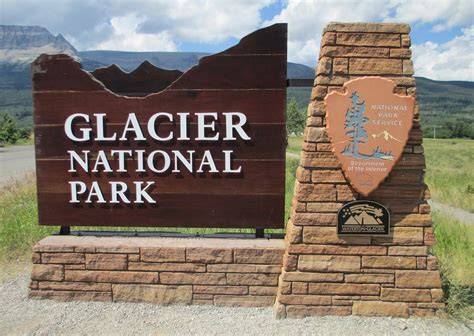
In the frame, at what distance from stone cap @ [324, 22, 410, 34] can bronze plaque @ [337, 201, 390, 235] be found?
55.2 inches

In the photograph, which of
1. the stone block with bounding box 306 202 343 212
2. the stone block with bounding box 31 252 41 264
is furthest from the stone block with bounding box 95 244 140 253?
the stone block with bounding box 306 202 343 212

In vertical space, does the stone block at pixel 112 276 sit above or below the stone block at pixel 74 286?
above

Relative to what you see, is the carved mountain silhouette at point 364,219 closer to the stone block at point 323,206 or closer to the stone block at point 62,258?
the stone block at point 323,206

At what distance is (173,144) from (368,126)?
1.69 metres

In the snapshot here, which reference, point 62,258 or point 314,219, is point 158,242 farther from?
point 314,219

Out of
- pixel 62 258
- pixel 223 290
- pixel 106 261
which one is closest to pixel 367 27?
pixel 223 290

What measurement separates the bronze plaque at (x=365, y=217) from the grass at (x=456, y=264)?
34.9 inches

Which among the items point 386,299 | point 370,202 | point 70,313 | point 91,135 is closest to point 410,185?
point 370,202

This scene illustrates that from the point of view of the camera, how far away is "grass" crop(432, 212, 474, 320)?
143 inches

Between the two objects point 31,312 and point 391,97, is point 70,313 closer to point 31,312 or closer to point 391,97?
point 31,312

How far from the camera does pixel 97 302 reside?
3.88m

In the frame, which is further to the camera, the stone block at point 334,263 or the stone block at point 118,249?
the stone block at point 118,249

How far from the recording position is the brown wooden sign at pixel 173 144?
3.75m

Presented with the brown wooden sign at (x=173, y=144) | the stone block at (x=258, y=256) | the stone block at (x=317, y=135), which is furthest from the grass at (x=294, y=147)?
the stone block at (x=317, y=135)
